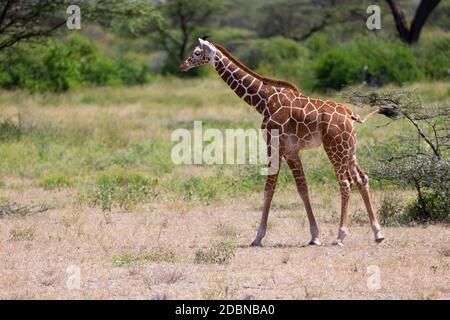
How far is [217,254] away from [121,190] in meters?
4.15

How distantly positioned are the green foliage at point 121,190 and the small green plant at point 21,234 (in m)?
1.65

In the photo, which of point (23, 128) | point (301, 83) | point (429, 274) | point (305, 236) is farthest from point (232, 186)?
point (301, 83)

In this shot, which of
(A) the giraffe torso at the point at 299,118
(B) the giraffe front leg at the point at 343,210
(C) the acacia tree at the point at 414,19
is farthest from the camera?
(C) the acacia tree at the point at 414,19

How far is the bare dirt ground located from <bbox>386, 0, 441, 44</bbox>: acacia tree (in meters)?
19.5

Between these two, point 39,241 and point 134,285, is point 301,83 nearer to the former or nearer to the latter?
point 39,241

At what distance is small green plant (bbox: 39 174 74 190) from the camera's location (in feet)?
41.7

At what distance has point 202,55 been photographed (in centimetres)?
923

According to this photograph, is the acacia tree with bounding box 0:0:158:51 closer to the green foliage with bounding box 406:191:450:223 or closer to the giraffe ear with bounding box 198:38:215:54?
the giraffe ear with bounding box 198:38:215:54

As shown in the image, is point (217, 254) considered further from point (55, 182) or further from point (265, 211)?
point (55, 182)

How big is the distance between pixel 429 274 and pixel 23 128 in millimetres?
→ 12002

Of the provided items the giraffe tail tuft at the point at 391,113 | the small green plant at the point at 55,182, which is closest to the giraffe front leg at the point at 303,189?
the giraffe tail tuft at the point at 391,113

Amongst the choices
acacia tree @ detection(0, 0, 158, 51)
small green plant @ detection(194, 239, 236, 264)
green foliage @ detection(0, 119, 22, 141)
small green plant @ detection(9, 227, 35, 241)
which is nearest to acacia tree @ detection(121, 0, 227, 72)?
acacia tree @ detection(0, 0, 158, 51)

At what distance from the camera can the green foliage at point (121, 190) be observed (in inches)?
442

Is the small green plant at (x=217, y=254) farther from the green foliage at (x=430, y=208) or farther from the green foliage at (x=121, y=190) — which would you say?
the green foliage at (x=121, y=190)
